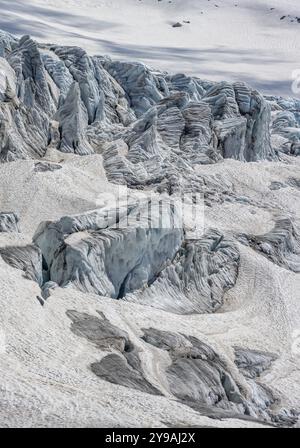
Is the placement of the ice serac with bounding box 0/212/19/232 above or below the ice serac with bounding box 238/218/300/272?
above

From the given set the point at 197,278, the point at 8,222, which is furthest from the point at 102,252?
the point at 197,278

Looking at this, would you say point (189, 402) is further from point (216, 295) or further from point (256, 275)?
point (256, 275)

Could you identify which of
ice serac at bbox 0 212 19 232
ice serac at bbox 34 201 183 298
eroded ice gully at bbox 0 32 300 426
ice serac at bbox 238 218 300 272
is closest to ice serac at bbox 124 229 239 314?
eroded ice gully at bbox 0 32 300 426

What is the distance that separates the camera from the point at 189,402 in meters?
32.7

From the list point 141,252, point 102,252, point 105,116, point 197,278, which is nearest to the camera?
point 102,252

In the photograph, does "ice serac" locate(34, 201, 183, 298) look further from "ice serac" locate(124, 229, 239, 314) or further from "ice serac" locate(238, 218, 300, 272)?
"ice serac" locate(238, 218, 300, 272)

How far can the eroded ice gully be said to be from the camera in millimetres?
34156

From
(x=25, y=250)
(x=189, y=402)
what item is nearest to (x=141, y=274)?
(x=25, y=250)

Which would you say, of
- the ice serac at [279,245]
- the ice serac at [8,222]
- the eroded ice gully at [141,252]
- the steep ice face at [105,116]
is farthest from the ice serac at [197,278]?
the steep ice face at [105,116]

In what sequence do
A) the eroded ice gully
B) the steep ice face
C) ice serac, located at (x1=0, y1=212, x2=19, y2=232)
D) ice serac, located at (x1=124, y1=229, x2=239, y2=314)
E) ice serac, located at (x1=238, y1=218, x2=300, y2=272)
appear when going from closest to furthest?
the eroded ice gully → ice serac, located at (x1=0, y1=212, x2=19, y2=232) → ice serac, located at (x1=124, y1=229, x2=239, y2=314) → ice serac, located at (x1=238, y1=218, x2=300, y2=272) → the steep ice face

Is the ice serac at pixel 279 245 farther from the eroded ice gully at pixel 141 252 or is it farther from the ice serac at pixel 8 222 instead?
the ice serac at pixel 8 222

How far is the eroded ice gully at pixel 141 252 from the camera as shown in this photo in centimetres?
3416

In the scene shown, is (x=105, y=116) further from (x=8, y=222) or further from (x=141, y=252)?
(x=141, y=252)

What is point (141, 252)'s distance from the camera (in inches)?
1906
